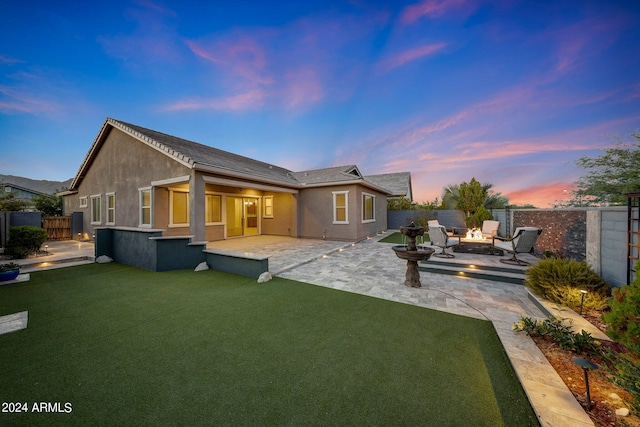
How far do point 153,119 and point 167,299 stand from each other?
60.4 ft

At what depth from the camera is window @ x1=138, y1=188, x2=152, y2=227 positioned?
8.43 metres

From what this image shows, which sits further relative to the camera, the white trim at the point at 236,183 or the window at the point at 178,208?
the window at the point at 178,208

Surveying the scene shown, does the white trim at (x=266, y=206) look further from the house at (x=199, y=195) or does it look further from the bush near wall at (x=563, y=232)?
the bush near wall at (x=563, y=232)

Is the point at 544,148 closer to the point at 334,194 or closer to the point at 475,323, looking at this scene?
the point at 334,194

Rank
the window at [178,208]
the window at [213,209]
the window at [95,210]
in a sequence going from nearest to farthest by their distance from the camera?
the window at [178,208]
the window at [213,209]
the window at [95,210]

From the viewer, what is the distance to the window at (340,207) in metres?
11.0

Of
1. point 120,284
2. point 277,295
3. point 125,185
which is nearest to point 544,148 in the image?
point 277,295

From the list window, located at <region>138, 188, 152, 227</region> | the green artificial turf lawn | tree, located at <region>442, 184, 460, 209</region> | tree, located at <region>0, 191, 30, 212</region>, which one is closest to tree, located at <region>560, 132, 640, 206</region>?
tree, located at <region>442, 184, 460, 209</region>

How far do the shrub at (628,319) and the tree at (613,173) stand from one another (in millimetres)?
12791

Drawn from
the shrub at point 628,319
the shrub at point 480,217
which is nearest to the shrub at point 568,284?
the shrub at point 628,319

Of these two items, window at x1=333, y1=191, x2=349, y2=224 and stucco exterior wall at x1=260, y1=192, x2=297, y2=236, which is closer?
window at x1=333, y1=191, x2=349, y2=224

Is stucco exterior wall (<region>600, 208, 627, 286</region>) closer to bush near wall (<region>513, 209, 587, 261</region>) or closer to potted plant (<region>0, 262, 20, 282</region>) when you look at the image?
bush near wall (<region>513, 209, 587, 261</region>)

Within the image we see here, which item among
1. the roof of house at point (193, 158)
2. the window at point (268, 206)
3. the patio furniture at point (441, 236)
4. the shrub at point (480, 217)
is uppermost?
the roof of house at point (193, 158)

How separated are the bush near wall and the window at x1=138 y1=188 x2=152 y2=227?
13787 mm
